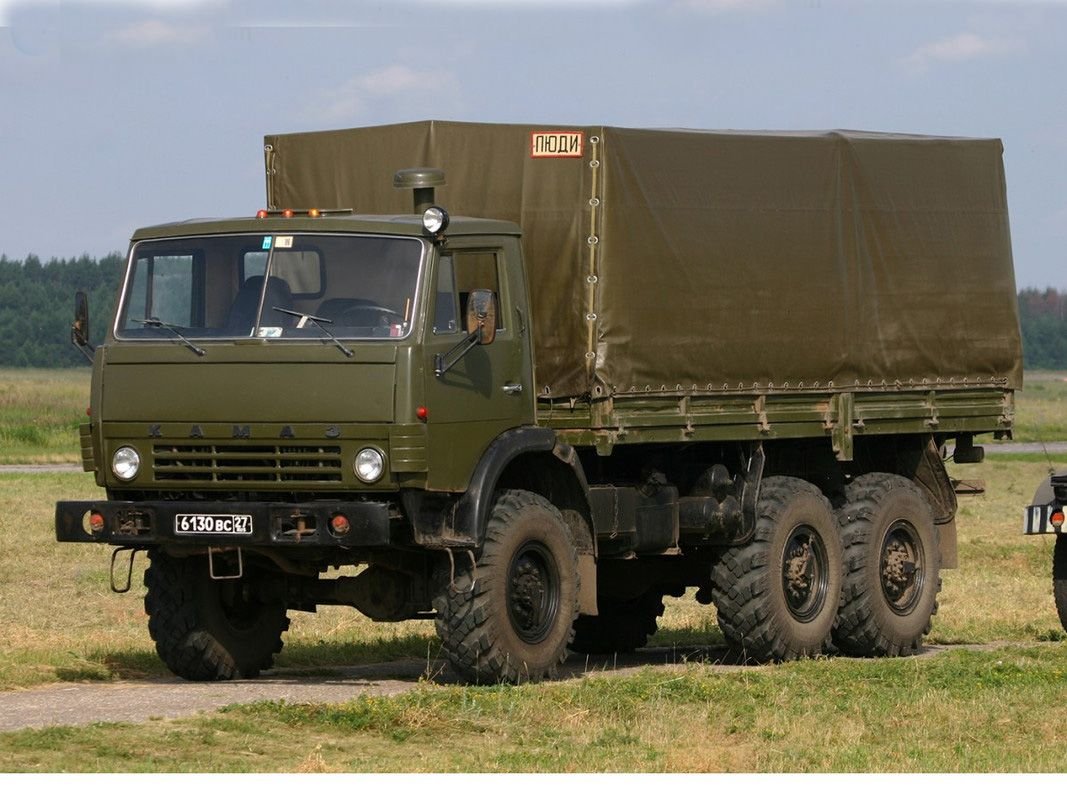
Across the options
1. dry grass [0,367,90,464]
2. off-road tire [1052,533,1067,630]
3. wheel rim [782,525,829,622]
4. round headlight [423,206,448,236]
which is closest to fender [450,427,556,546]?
round headlight [423,206,448,236]

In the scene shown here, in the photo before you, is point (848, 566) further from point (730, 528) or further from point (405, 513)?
point (405, 513)

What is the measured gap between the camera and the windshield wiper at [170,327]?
43.7 ft

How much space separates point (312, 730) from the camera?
38.2 feet

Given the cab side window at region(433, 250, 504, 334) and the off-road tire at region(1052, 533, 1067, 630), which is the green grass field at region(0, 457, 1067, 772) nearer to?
the off-road tire at region(1052, 533, 1067, 630)

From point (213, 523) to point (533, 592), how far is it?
2.14m

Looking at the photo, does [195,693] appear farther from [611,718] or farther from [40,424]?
[40,424]

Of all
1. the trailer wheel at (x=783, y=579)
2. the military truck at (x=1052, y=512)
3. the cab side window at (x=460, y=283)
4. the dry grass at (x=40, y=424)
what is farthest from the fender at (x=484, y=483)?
the dry grass at (x=40, y=424)

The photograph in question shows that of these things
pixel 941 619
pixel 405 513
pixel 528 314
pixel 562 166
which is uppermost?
pixel 562 166

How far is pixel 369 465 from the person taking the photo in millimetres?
12922

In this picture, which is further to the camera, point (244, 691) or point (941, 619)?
point (941, 619)

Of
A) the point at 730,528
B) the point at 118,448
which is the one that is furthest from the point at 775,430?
the point at 118,448

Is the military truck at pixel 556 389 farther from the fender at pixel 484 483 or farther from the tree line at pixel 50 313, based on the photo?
the tree line at pixel 50 313

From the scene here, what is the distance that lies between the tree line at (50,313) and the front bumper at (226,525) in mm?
137980

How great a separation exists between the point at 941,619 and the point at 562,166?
24.3ft
